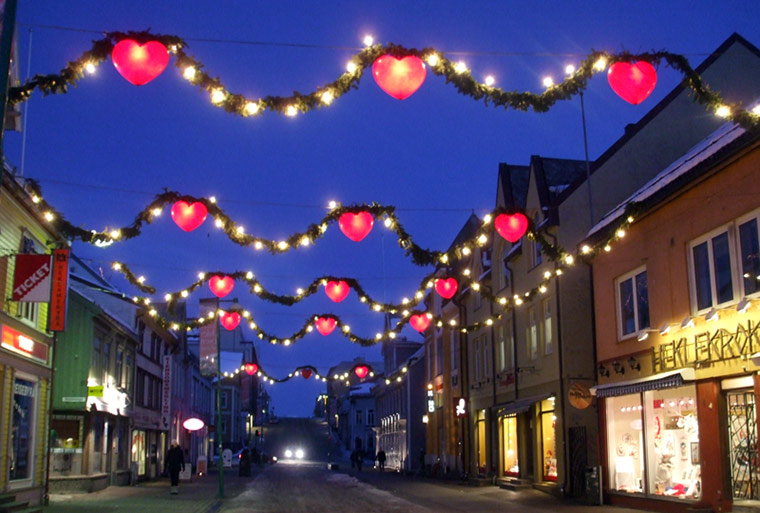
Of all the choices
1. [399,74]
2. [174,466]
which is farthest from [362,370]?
[399,74]

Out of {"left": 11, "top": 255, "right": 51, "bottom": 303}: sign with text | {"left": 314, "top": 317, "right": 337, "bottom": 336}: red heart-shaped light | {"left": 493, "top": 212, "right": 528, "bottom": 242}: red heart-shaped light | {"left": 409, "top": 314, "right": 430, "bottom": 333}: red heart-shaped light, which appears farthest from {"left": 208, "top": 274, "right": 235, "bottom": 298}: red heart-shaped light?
{"left": 409, "top": 314, "right": 430, "bottom": 333}: red heart-shaped light

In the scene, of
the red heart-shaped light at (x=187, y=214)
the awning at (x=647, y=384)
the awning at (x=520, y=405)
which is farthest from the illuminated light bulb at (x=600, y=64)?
the awning at (x=520, y=405)

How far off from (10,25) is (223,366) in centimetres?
7003

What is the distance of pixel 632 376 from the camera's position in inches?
823

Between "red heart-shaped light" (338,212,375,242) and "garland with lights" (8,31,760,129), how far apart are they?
4.51 metres

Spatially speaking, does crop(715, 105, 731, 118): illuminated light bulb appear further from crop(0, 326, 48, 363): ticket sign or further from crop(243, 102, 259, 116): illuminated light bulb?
crop(0, 326, 48, 363): ticket sign

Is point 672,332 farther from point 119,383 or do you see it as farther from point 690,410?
point 119,383

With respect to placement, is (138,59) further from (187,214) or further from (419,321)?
(419,321)

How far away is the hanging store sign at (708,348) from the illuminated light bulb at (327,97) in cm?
896

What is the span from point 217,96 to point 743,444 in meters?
11.9

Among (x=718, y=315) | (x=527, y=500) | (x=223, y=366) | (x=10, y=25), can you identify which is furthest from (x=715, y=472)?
(x=223, y=366)

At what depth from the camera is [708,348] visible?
17.0m

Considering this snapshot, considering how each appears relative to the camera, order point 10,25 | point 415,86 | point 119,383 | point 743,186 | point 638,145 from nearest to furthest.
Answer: point 10,25
point 415,86
point 743,186
point 638,145
point 119,383

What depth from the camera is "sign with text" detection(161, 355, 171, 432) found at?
4600 centimetres
